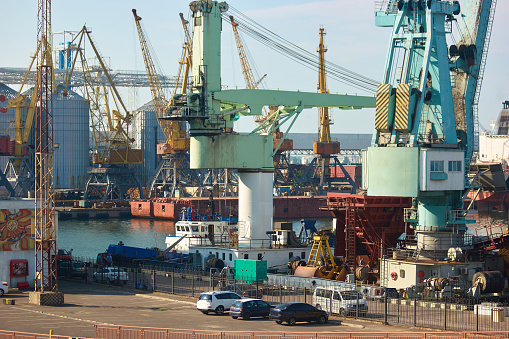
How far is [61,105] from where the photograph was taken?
573 ft

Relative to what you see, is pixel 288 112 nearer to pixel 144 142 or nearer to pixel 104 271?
pixel 104 271

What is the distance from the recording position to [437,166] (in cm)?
4697

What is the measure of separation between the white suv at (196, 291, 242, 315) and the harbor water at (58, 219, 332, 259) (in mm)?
43030

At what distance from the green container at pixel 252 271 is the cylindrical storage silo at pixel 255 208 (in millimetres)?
7243

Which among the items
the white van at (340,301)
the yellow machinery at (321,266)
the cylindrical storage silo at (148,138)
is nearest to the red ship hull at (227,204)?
the cylindrical storage silo at (148,138)

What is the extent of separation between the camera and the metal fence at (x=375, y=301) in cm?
3638

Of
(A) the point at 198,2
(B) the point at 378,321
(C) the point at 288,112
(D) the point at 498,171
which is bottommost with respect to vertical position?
(B) the point at 378,321

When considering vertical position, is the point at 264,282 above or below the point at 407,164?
below

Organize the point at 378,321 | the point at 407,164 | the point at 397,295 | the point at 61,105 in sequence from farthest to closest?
the point at 61,105 < the point at 407,164 < the point at 397,295 < the point at 378,321

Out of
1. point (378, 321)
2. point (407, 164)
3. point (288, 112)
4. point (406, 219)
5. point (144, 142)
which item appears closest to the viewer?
point (378, 321)

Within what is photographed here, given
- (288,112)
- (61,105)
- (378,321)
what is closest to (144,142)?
(61,105)

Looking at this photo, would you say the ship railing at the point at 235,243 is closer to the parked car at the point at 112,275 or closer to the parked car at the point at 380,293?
the parked car at the point at 112,275

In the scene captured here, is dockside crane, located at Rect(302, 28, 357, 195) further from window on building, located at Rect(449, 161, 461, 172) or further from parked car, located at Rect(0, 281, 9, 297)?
parked car, located at Rect(0, 281, 9, 297)

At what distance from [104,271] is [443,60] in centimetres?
2507
